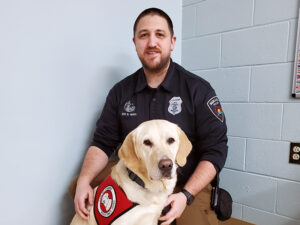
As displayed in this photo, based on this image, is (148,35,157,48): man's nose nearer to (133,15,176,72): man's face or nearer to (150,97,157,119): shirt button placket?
(133,15,176,72): man's face

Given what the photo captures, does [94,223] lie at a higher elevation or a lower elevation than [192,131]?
lower

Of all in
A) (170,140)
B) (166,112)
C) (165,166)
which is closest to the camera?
(165,166)

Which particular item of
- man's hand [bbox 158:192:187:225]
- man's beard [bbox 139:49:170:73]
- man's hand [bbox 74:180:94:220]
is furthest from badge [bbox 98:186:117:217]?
man's beard [bbox 139:49:170:73]

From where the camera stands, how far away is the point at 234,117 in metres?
1.45

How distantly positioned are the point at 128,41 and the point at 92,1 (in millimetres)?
329

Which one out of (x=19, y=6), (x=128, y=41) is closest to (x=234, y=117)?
(x=128, y=41)

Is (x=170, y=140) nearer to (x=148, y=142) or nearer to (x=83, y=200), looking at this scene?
(x=148, y=142)

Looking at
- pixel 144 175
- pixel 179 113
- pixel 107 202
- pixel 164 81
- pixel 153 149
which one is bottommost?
pixel 107 202

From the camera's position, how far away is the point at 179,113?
1104 mm

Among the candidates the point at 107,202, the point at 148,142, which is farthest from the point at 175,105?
the point at 107,202

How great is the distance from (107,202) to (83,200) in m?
0.19

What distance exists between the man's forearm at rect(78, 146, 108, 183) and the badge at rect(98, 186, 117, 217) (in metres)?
0.23

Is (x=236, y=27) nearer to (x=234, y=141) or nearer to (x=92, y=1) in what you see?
(x=234, y=141)

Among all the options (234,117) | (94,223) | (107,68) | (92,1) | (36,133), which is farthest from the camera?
(234,117)
